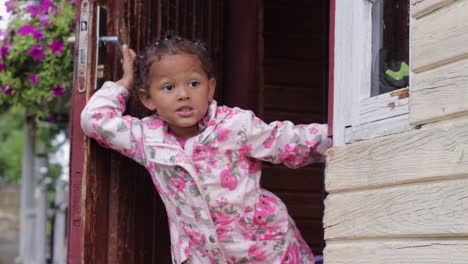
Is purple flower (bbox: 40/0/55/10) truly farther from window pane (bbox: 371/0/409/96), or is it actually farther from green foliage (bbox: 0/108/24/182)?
green foliage (bbox: 0/108/24/182)

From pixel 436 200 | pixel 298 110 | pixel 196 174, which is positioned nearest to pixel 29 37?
pixel 298 110

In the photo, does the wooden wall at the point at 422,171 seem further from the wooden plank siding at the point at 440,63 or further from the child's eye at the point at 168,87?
the child's eye at the point at 168,87

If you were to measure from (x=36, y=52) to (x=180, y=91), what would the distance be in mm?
2759

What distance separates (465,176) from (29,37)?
4.11m

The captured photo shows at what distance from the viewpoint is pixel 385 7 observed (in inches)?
131

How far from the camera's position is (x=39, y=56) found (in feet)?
20.7

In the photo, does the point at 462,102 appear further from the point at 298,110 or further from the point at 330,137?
the point at 298,110

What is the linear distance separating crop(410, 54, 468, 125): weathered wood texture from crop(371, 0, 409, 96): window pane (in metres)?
0.15

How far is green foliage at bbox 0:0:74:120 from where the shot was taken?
6298 millimetres

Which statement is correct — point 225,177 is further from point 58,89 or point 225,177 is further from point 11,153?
point 11,153

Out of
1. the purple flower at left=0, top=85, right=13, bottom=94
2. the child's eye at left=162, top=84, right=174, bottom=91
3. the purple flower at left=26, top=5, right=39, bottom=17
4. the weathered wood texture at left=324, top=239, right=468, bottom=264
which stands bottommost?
the weathered wood texture at left=324, top=239, right=468, bottom=264

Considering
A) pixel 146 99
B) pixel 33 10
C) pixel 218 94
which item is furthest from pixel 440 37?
pixel 33 10

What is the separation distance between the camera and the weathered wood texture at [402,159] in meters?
2.87

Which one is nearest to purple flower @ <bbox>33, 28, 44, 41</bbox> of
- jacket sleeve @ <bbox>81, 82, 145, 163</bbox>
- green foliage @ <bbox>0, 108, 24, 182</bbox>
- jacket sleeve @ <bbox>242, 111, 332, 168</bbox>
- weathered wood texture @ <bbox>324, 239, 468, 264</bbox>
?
jacket sleeve @ <bbox>81, 82, 145, 163</bbox>
